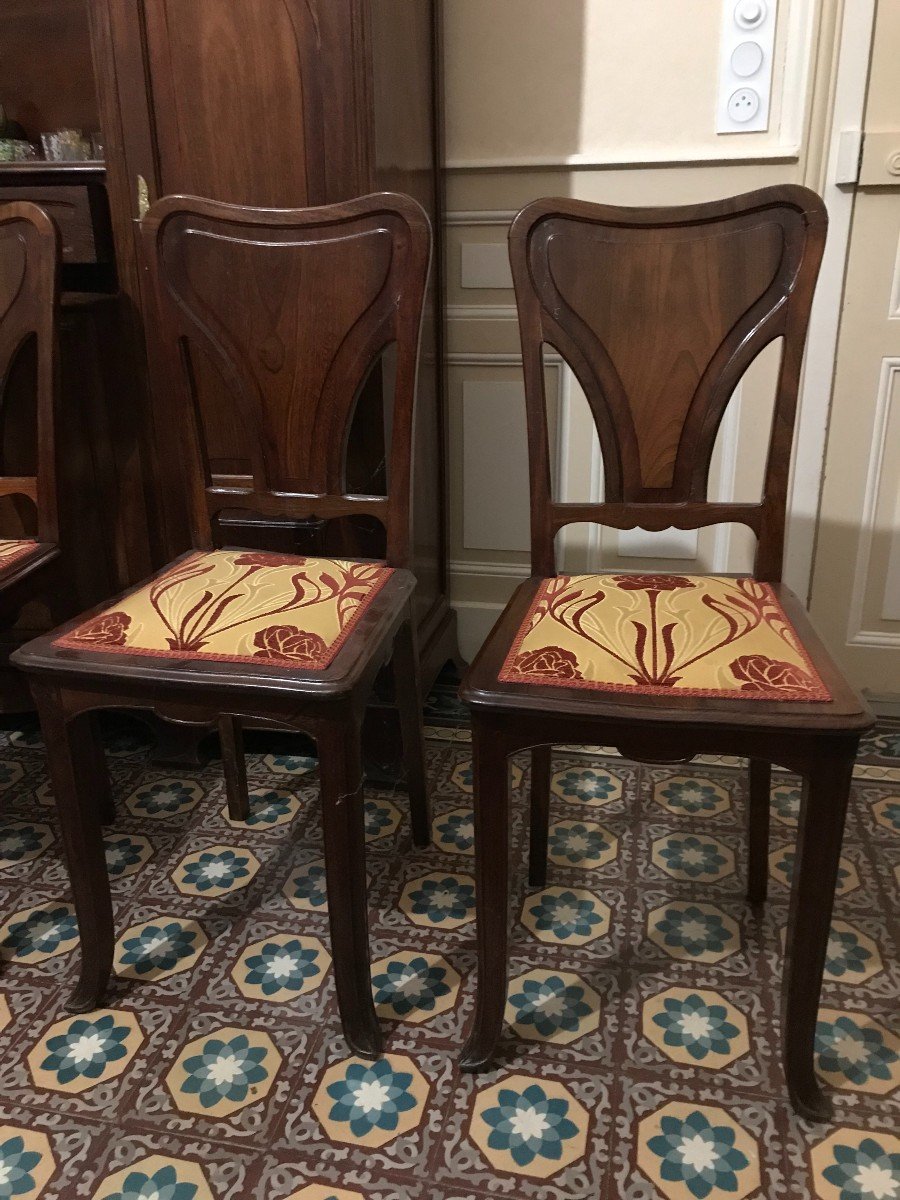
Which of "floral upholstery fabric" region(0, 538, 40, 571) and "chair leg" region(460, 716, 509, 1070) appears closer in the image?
"chair leg" region(460, 716, 509, 1070)

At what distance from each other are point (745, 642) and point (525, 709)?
11.8 inches

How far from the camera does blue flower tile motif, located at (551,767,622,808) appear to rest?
1778mm

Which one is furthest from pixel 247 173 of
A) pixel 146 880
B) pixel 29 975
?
pixel 29 975

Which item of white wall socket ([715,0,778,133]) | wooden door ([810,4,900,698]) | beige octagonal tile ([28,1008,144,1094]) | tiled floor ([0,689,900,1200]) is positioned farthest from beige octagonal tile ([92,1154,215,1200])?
white wall socket ([715,0,778,133])

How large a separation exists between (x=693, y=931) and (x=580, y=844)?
0.88 feet

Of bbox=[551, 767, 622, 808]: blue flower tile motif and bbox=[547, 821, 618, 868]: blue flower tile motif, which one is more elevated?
bbox=[551, 767, 622, 808]: blue flower tile motif

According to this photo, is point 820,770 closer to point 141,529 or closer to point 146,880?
point 146,880

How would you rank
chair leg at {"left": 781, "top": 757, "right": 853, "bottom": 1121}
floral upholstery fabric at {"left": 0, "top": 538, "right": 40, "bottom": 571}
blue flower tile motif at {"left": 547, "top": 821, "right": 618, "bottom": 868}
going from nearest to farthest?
1. chair leg at {"left": 781, "top": 757, "right": 853, "bottom": 1121}
2. floral upholstery fabric at {"left": 0, "top": 538, "right": 40, "bottom": 571}
3. blue flower tile motif at {"left": 547, "top": 821, "right": 618, "bottom": 868}

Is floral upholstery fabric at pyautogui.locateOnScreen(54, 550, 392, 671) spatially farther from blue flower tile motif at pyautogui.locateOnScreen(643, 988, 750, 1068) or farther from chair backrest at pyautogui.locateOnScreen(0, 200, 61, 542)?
blue flower tile motif at pyautogui.locateOnScreen(643, 988, 750, 1068)

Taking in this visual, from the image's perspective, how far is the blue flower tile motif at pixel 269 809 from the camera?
5.64 ft

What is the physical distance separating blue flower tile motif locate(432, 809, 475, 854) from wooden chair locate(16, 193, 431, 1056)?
167 millimetres

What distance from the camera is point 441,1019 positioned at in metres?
1.27

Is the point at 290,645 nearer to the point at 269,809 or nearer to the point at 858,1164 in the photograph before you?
the point at 269,809

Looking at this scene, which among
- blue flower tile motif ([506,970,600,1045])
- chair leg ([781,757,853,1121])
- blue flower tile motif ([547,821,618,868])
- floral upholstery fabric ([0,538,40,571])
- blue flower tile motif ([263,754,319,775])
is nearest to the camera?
chair leg ([781,757,853,1121])
